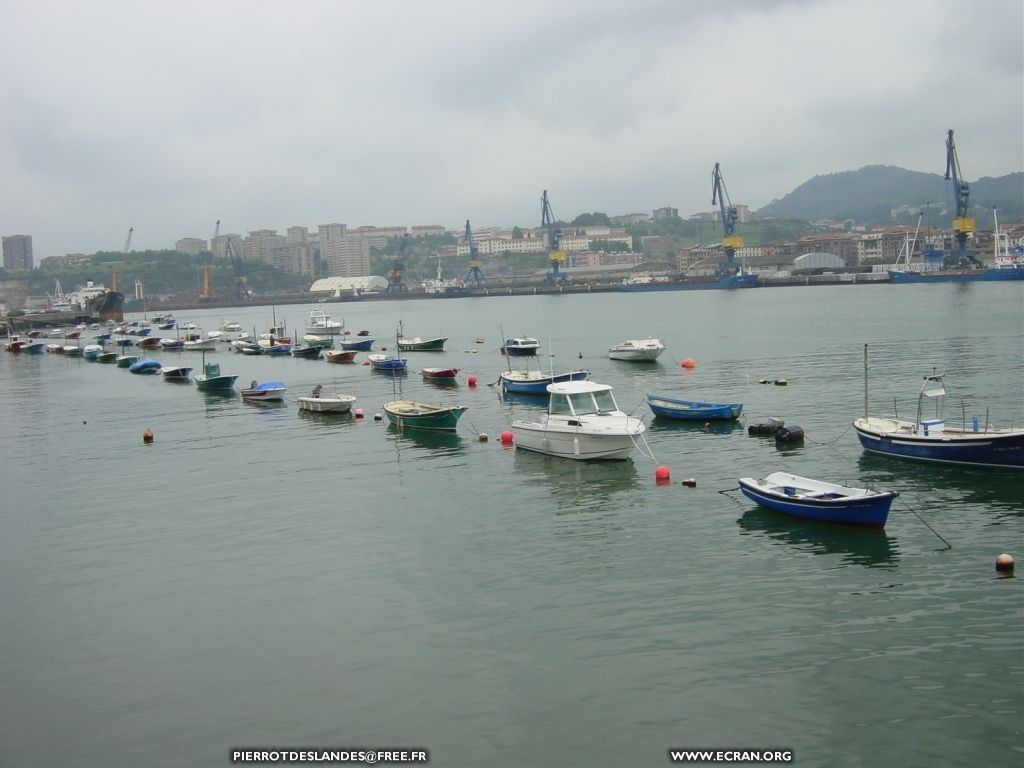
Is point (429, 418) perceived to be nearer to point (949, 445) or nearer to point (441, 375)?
point (441, 375)

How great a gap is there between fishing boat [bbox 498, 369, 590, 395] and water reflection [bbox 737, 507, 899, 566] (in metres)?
25.4

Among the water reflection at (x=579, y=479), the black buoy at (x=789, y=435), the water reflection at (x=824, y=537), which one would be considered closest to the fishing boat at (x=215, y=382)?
the water reflection at (x=579, y=479)

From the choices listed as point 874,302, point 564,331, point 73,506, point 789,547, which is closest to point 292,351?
point 564,331

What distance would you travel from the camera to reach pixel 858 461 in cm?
3030

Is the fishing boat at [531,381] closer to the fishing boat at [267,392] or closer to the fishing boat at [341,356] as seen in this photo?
the fishing boat at [267,392]

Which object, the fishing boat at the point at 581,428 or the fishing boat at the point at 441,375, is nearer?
the fishing boat at the point at 581,428

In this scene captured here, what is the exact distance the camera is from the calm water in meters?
14.3

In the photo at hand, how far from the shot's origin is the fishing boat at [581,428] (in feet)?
103

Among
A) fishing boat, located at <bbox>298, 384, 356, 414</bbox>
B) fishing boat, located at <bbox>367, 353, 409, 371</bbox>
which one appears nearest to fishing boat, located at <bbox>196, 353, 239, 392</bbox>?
fishing boat, located at <bbox>367, 353, 409, 371</bbox>

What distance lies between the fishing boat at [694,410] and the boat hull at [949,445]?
7.90 meters

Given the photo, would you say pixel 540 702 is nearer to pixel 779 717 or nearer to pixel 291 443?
pixel 779 717

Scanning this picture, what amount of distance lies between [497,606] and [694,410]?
21.9 m

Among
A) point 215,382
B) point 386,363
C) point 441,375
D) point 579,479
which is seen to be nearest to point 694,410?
point 579,479

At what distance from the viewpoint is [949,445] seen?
28141mm
